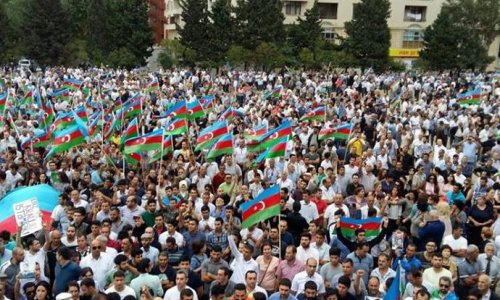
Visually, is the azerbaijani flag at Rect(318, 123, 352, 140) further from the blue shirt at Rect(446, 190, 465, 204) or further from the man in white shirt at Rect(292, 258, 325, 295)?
the man in white shirt at Rect(292, 258, 325, 295)

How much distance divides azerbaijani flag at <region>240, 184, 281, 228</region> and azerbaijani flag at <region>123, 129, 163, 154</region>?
424 centimetres

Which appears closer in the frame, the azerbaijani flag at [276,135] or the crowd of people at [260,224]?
the crowd of people at [260,224]

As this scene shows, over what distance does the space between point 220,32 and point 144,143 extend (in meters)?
38.6

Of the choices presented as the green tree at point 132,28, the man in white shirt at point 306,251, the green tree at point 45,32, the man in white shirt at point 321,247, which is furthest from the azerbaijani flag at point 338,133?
the green tree at point 45,32

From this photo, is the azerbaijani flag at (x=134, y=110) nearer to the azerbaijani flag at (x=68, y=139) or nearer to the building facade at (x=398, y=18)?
the azerbaijani flag at (x=68, y=139)

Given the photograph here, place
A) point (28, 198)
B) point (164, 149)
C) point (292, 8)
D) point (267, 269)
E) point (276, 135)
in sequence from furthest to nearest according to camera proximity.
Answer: point (292, 8) < point (164, 149) < point (276, 135) < point (28, 198) < point (267, 269)

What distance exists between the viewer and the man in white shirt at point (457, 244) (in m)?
8.32

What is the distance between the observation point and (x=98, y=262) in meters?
7.80

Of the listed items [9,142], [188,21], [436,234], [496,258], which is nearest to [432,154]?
[436,234]

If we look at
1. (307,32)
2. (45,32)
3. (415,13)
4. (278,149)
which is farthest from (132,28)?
(278,149)

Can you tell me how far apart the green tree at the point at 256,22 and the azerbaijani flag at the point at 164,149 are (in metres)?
36.0

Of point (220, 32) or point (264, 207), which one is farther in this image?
point (220, 32)

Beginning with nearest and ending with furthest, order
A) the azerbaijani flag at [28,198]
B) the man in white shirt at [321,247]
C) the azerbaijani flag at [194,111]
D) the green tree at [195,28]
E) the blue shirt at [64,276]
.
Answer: the blue shirt at [64,276], the man in white shirt at [321,247], the azerbaijani flag at [28,198], the azerbaijani flag at [194,111], the green tree at [195,28]

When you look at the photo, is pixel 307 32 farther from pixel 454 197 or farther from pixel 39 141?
pixel 454 197
